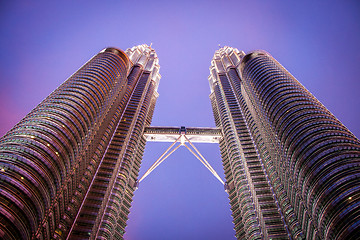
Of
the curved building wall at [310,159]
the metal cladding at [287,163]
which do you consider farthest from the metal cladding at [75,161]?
the curved building wall at [310,159]

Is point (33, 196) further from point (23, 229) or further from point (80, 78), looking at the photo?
point (80, 78)

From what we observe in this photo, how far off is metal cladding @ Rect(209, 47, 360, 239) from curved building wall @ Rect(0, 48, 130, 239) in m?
51.5

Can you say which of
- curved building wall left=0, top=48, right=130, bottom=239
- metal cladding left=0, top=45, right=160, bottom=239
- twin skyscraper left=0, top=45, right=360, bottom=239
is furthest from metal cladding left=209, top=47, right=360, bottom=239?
curved building wall left=0, top=48, right=130, bottom=239

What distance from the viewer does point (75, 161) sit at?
6450 centimetres

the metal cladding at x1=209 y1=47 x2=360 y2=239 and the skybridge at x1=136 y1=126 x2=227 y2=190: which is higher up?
the skybridge at x1=136 y1=126 x2=227 y2=190

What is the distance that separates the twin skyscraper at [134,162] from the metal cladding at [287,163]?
263 mm

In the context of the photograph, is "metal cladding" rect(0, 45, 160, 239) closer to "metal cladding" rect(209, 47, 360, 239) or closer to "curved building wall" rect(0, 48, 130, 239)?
"curved building wall" rect(0, 48, 130, 239)

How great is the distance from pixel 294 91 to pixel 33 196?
74672 mm

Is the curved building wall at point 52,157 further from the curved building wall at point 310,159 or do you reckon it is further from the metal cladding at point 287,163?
the curved building wall at point 310,159

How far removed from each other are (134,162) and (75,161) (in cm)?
4076

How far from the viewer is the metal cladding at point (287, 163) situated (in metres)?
49.0

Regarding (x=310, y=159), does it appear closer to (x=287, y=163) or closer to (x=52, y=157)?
(x=287, y=163)

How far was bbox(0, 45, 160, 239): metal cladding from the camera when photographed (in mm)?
46625

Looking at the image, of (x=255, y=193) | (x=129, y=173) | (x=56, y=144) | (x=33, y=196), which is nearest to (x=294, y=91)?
(x=255, y=193)
